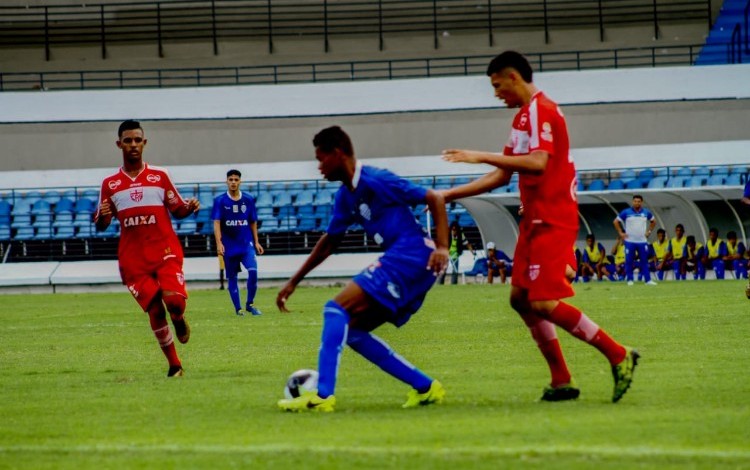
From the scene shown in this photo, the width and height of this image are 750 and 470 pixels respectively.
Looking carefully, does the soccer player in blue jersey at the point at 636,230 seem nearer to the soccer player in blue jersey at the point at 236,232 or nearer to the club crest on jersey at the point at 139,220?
the soccer player in blue jersey at the point at 236,232

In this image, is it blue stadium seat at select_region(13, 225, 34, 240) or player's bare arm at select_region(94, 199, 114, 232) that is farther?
blue stadium seat at select_region(13, 225, 34, 240)

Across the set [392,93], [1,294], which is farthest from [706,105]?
[1,294]

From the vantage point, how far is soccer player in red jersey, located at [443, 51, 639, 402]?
7543 mm

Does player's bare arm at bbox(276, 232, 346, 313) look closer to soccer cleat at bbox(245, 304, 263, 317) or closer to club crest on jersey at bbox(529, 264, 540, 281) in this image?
club crest on jersey at bbox(529, 264, 540, 281)

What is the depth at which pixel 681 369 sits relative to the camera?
959 centimetres

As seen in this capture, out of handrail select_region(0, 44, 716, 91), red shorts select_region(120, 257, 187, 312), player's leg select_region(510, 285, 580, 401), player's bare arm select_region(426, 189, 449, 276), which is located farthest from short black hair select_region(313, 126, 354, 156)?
handrail select_region(0, 44, 716, 91)

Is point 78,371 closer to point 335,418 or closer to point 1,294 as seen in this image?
point 335,418

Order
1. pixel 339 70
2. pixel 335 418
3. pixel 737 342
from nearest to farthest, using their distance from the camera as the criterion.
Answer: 1. pixel 335 418
2. pixel 737 342
3. pixel 339 70

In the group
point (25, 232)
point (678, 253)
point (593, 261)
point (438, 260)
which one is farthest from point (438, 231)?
point (25, 232)

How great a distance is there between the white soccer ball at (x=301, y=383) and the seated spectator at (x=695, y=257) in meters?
24.4

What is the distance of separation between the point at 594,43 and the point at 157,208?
3583cm

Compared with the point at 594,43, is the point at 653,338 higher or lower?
lower

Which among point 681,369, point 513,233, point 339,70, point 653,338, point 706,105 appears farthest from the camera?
point 339,70

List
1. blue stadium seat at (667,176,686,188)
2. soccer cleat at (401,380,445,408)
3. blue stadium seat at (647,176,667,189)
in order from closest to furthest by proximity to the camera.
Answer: soccer cleat at (401,380,445,408) < blue stadium seat at (647,176,667,189) < blue stadium seat at (667,176,686,188)
